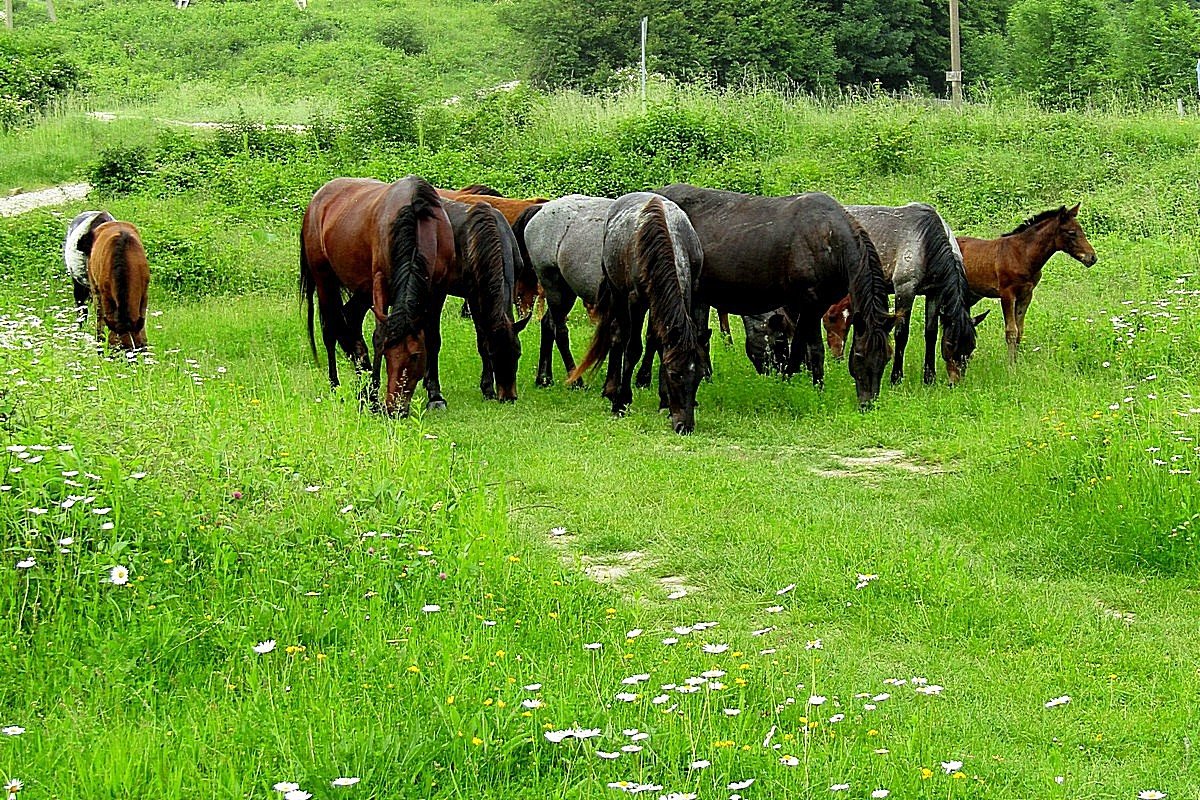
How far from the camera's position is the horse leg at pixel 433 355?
11.0 meters

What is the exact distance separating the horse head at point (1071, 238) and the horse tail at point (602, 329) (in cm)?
443

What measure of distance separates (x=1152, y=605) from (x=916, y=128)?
1716 cm

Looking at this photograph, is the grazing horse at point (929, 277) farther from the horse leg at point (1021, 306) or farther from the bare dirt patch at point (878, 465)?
the bare dirt patch at point (878, 465)

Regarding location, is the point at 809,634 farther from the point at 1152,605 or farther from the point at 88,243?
the point at 88,243

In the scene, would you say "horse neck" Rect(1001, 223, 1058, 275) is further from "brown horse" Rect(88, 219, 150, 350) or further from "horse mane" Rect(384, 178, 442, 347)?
"brown horse" Rect(88, 219, 150, 350)

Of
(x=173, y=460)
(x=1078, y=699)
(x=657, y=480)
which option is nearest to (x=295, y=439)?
(x=173, y=460)

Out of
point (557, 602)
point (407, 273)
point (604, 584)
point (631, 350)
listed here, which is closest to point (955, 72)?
point (631, 350)

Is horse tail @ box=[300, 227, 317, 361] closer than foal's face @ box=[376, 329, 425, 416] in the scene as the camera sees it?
No

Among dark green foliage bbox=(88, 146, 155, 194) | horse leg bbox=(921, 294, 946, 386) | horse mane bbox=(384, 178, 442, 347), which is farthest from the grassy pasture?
dark green foliage bbox=(88, 146, 155, 194)

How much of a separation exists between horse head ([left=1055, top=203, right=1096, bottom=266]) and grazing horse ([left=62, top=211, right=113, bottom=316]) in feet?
31.1

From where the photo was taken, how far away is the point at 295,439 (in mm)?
6938

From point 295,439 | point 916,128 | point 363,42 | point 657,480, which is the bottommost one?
point 657,480

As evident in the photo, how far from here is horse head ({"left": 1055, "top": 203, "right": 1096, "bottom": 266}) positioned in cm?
1233

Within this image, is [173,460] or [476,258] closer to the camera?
[173,460]
